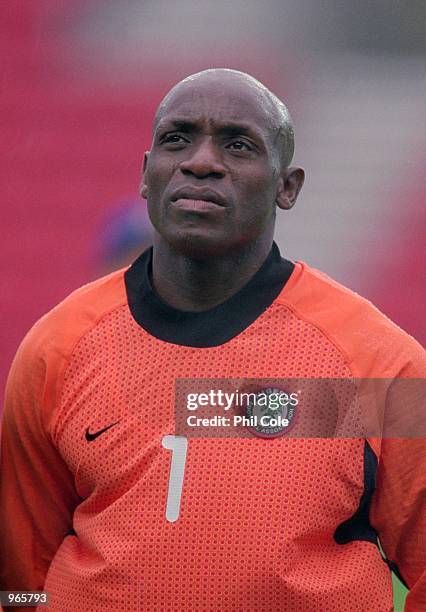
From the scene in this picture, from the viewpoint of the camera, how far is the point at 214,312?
2.41m

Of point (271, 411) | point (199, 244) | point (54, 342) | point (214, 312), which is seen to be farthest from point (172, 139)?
point (271, 411)

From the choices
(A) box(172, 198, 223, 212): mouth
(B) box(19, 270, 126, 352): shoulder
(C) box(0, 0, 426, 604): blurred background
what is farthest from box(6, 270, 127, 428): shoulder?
(C) box(0, 0, 426, 604): blurred background

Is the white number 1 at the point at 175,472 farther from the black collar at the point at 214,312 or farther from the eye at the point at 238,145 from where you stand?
the eye at the point at 238,145

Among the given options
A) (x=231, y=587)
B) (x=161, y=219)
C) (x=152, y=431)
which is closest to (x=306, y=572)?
(x=231, y=587)

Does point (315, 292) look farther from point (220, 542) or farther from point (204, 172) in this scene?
point (220, 542)

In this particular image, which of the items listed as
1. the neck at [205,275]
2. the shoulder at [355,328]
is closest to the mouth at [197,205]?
the neck at [205,275]

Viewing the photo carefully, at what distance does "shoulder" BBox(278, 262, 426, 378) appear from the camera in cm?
232

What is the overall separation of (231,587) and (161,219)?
2.33ft

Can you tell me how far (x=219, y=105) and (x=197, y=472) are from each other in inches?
27.7

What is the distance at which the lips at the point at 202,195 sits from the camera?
2.33m

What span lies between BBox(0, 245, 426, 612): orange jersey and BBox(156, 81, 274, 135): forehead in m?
0.29

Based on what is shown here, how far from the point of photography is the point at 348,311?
7.88ft

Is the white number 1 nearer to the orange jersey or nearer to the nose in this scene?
the orange jersey

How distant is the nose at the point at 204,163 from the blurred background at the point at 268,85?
18.3ft
